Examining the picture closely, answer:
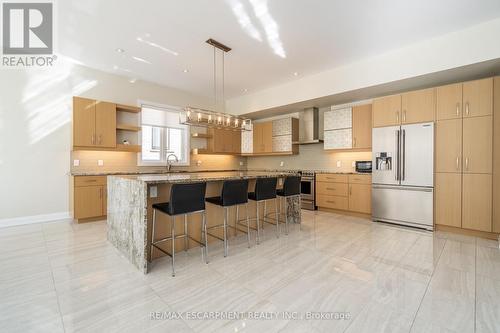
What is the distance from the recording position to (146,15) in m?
2.98

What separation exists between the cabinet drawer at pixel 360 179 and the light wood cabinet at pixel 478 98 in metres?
1.78

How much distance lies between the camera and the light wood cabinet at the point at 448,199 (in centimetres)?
364

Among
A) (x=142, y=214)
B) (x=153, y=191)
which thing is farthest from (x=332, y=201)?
(x=142, y=214)

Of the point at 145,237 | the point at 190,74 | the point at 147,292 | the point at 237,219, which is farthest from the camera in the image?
the point at 190,74

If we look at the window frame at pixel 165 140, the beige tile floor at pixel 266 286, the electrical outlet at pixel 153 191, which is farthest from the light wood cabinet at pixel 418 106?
the window frame at pixel 165 140

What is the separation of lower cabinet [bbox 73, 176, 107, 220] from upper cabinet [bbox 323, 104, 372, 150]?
490 centimetres

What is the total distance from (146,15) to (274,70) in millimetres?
2529

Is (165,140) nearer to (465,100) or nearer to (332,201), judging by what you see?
(332,201)

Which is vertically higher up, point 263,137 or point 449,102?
point 449,102

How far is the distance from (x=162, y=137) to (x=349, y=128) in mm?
4504

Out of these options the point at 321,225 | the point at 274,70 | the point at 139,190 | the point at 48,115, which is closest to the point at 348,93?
the point at 274,70

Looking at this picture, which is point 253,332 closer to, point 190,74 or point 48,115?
point 190,74

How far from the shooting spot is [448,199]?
12.2ft

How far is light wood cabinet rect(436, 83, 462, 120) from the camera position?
3607 millimetres
